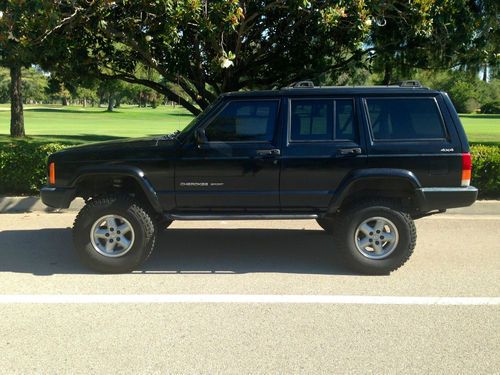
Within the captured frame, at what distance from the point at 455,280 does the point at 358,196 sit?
4.25 ft

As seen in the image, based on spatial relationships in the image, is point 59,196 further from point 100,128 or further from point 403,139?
point 100,128

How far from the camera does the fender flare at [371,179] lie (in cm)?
533

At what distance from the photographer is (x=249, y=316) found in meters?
4.37

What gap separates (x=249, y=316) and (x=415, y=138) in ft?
8.54

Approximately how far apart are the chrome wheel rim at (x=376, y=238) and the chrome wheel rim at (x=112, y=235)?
7.95 feet

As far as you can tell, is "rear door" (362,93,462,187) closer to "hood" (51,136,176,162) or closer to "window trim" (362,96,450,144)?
"window trim" (362,96,450,144)

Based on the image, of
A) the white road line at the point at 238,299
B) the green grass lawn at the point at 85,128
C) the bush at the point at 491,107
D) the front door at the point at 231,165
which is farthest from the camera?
the bush at the point at 491,107

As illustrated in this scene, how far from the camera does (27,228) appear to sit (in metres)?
7.53

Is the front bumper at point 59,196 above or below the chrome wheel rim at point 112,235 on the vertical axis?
above

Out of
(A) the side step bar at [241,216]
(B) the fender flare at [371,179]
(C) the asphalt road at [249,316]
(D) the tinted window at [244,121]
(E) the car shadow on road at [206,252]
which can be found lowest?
(C) the asphalt road at [249,316]

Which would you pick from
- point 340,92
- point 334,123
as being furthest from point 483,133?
point 334,123

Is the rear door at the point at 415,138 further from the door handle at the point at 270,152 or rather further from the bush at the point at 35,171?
the bush at the point at 35,171

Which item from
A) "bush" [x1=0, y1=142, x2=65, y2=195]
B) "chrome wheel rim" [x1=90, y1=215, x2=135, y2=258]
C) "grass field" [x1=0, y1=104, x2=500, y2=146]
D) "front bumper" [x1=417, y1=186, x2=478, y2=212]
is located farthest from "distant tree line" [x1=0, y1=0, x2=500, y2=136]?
"grass field" [x1=0, y1=104, x2=500, y2=146]

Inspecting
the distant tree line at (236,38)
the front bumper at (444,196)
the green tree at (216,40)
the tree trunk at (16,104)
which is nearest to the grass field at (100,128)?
the tree trunk at (16,104)
